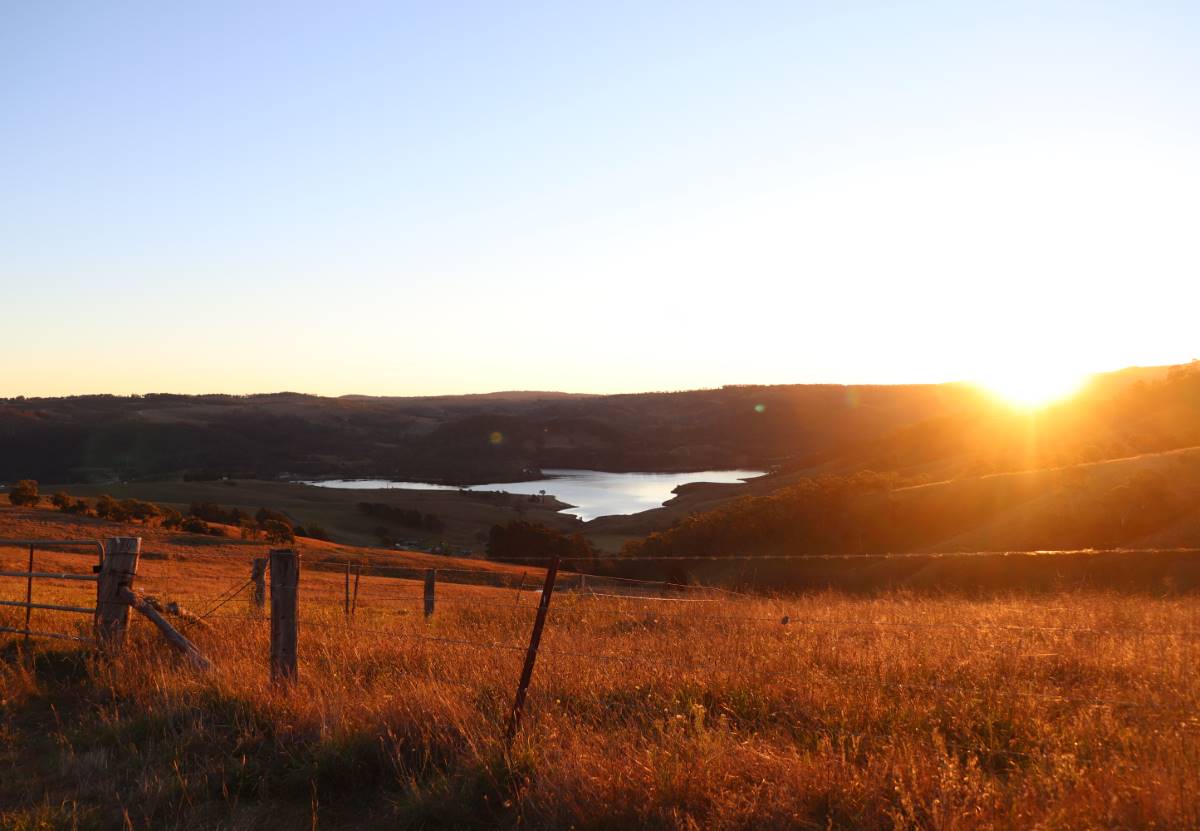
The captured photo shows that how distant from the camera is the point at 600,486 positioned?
131m

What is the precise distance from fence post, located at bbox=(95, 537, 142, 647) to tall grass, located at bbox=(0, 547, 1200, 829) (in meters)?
0.23

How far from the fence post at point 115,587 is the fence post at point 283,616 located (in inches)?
73.2

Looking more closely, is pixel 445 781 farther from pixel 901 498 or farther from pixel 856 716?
pixel 901 498

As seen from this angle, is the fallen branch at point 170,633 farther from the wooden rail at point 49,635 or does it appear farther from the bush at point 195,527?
the bush at point 195,527

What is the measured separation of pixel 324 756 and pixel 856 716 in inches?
130

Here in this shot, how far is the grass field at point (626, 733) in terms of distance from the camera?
446 centimetres

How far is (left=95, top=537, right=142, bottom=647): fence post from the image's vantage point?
8.54 m

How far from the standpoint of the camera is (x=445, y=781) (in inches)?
203

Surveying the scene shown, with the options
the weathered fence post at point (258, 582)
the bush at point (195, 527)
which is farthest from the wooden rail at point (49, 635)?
the bush at point (195, 527)

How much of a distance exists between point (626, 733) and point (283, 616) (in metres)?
3.37

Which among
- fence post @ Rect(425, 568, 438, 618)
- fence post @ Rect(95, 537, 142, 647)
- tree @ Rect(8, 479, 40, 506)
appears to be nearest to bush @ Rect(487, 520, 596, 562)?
tree @ Rect(8, 479, 40, 506)

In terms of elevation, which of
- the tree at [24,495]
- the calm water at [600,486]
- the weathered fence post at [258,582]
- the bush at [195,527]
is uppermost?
the weathered fence post at [258,582]

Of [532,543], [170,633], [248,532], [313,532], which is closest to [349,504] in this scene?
[313,532]

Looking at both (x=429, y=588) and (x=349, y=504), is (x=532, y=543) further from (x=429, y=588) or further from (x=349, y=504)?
(x=429, y=588)
